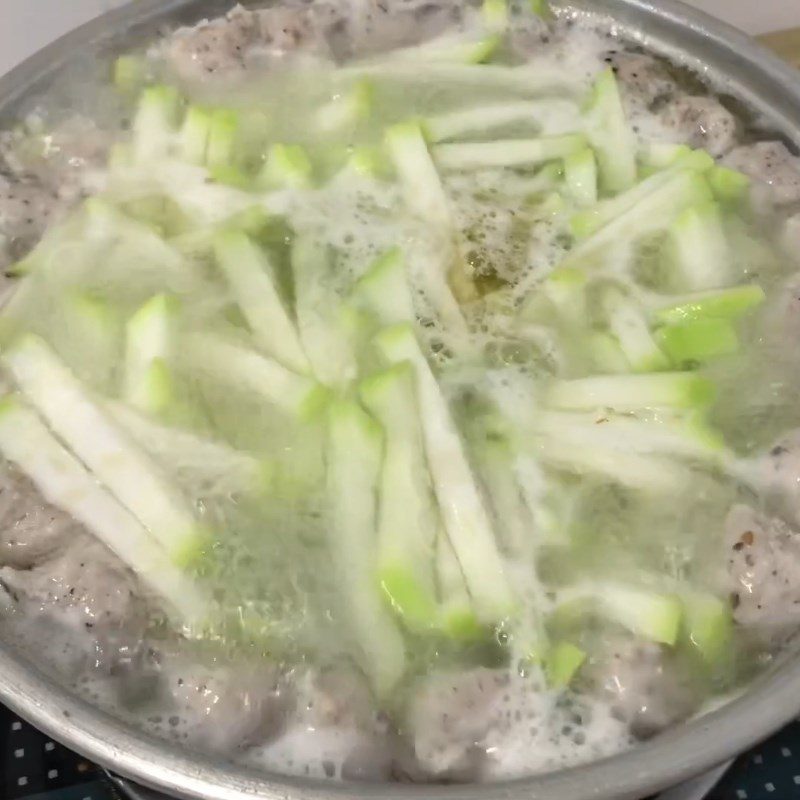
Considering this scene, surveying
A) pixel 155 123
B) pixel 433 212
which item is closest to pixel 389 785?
pixel 433 212

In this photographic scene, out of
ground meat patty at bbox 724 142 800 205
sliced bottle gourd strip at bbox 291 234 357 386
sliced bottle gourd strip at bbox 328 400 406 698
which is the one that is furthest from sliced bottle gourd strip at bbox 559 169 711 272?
sliced bottle gourd strip at bbox 328 400 406 698

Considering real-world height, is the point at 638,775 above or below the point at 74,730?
below

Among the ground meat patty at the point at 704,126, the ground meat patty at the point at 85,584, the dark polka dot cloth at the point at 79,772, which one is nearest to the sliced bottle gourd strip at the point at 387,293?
the ground meat patty at the point at 85,584

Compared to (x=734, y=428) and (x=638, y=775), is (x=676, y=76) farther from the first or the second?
(x=638, y=775)

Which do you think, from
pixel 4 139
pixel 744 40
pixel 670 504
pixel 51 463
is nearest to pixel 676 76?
pixel 744 40

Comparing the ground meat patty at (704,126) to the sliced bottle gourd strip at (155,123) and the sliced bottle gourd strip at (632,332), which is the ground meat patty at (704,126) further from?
the sliced bottle gourd strip at (155,123)

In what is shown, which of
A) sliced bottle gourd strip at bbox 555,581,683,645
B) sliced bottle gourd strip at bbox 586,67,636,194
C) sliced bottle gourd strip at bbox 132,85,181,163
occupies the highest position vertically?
sliced bottle gourd strip at bbox 132,85,181,163

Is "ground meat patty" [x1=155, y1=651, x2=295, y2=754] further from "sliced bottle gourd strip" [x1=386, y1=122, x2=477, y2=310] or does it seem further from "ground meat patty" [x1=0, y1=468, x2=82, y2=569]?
"sliced bottle gourd strip" [x1=386, y1=122, x2=477, y2=310]
